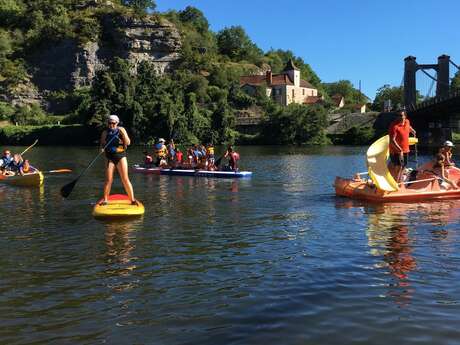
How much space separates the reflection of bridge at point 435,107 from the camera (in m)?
68.3

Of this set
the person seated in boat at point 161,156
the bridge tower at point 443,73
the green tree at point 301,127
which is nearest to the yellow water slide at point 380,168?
the person seated in boat at point 161,156

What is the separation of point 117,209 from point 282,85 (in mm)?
114297

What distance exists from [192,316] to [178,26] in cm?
13744

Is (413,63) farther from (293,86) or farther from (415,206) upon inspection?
(415,206)

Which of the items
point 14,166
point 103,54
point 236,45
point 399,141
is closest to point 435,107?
point 399,141

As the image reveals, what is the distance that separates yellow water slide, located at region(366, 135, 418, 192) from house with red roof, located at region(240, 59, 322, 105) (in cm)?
10422

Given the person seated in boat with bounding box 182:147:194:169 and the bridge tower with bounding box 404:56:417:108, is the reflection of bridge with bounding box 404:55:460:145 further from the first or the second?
the person seated in boat with bounding box 182:147:194:169

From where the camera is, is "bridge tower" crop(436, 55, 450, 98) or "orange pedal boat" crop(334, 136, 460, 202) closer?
"orange pedal boat" crop(334, 136, 460, 202)

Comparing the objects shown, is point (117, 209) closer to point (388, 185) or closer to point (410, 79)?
point (388, 185)

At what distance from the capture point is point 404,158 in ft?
57.7

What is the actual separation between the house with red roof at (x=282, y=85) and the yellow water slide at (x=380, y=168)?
104219 mm

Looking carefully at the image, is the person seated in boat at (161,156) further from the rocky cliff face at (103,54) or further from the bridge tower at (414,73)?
the rocky cliff face at (103,54)

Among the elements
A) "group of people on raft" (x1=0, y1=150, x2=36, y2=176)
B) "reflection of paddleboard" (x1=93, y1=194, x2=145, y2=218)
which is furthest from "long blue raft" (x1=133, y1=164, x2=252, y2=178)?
"reflection of paddleboard" (x1=93, y1=194, x2=145, y2=218)

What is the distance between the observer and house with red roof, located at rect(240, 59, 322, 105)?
12356 centimetres
